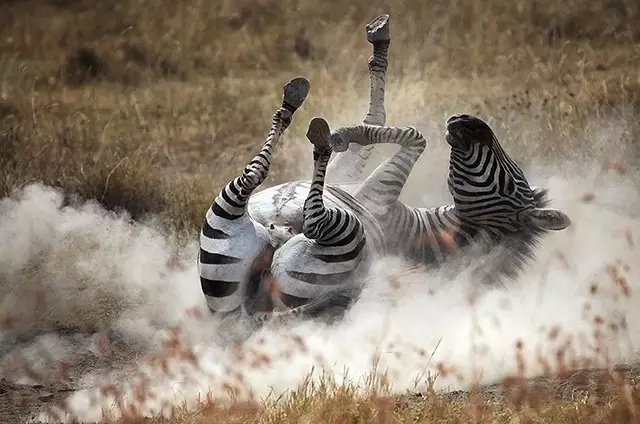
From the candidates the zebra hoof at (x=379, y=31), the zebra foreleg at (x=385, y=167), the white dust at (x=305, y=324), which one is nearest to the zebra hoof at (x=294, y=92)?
the zebra foreleg at (x=385, y=167)

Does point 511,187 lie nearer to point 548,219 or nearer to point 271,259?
point 548,219

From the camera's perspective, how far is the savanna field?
14.5 ft

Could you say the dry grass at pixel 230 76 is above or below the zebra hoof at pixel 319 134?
above

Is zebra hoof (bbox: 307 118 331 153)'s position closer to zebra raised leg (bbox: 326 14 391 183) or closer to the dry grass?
zebra raised leg (bbox: 326 14 391 183)

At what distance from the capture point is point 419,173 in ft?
22.9

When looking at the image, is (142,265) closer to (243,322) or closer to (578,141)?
(243,322)

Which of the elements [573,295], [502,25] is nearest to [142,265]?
[573,295]

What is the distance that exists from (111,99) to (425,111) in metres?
3.81

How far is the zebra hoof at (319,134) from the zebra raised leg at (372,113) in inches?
40.2

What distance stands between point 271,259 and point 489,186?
3.76 ft

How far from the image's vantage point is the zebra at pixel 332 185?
530cm

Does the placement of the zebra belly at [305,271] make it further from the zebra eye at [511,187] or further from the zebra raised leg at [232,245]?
the zebra eye at [511,187]

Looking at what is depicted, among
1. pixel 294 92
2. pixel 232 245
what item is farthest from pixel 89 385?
pixel 294 92

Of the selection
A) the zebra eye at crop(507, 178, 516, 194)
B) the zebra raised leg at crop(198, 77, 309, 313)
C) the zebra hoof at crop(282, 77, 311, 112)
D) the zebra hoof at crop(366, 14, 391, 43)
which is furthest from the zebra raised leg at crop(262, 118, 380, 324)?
the zebra hoof at crop(366, 14, 391, 43)
